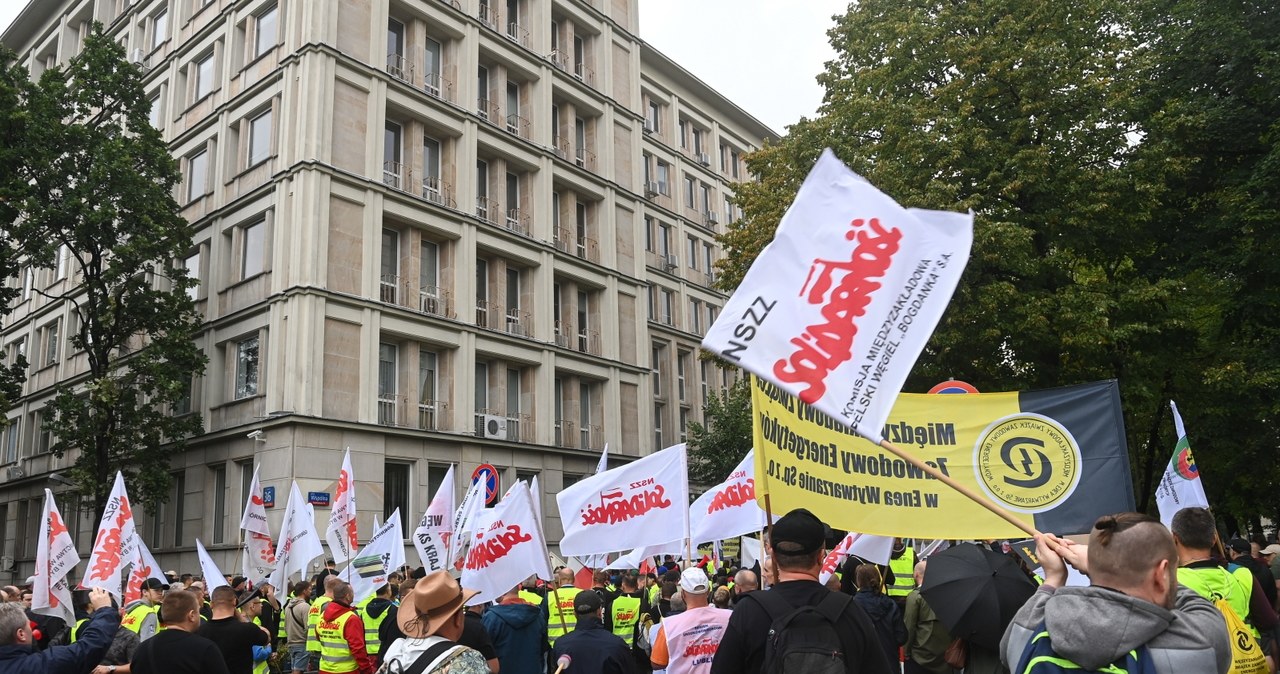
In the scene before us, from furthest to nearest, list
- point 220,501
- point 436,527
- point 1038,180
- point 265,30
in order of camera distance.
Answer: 1. point 265,30
2. point 220,501
3. point 1038,180
4. point 436,527

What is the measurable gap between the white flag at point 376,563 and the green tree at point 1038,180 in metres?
11.6

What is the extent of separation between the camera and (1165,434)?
2928 cm

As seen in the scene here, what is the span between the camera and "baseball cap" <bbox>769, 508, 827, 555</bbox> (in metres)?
4.34

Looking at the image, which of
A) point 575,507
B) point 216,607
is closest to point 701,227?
point 575,507

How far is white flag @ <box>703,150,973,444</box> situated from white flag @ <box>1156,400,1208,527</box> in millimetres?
7848

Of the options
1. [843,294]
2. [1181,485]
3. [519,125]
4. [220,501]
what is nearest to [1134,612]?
[843,294]

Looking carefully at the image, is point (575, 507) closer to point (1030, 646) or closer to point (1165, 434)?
point (1030, 646)

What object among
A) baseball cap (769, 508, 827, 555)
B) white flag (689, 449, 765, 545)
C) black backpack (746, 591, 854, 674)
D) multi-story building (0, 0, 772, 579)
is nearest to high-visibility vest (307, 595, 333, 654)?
white flag (689, 449, 765, 545)

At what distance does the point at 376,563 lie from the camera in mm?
12375

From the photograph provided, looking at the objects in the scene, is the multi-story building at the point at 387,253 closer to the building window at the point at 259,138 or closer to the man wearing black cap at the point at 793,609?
the building window at the point at 259,138

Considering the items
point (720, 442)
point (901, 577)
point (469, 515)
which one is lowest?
point (901, 577)

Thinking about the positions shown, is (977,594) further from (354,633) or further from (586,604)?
(354,633)

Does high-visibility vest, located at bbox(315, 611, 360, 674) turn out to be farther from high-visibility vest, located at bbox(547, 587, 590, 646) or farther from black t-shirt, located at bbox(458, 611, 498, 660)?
black t-shirt, located at bbox(458, 611, 498, 660)

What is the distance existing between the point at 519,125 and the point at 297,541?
2259cm
